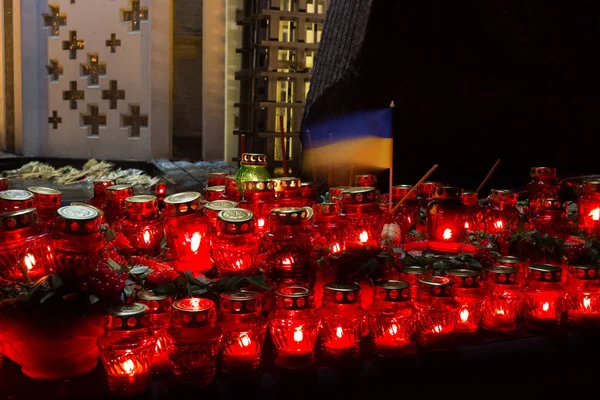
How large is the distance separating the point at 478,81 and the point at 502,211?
6.71ft

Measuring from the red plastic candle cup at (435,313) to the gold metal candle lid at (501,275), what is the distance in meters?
0.21

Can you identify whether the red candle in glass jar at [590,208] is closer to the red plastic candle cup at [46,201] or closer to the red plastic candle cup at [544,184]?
the red plastic candle cup at [544,184]

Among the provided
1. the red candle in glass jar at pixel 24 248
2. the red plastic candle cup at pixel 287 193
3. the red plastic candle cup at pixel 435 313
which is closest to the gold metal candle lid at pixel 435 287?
the red plastic candle cup at pixel 435 313

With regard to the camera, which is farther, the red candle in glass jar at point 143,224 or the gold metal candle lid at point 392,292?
the red candle in glass jar at point 143,224

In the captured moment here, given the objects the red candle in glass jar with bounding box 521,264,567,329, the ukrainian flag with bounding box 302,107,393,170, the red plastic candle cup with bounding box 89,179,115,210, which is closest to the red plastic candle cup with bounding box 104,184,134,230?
the red plastic candle cup with bounding box 89,179,115,210

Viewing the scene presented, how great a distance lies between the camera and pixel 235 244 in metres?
1.60

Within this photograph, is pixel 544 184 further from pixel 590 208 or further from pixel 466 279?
pixel 466 279

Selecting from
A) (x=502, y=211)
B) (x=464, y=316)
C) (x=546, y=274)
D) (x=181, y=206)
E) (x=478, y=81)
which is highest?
(x=478, y=81)

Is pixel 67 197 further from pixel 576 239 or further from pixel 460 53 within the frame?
pixel 576 239

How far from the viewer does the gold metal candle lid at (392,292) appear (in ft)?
5.00

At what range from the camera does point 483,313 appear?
184 centimetres

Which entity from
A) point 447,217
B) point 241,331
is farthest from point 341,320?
point 447,217

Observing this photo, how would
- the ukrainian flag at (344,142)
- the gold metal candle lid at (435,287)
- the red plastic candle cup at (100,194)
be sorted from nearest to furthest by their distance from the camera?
1. the gold metal candle lid at (435,287)
2. the red plastic candle cup at (100,194)
3. the ukrainian flag at (344,142)

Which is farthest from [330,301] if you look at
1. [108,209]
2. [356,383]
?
[108,209]
